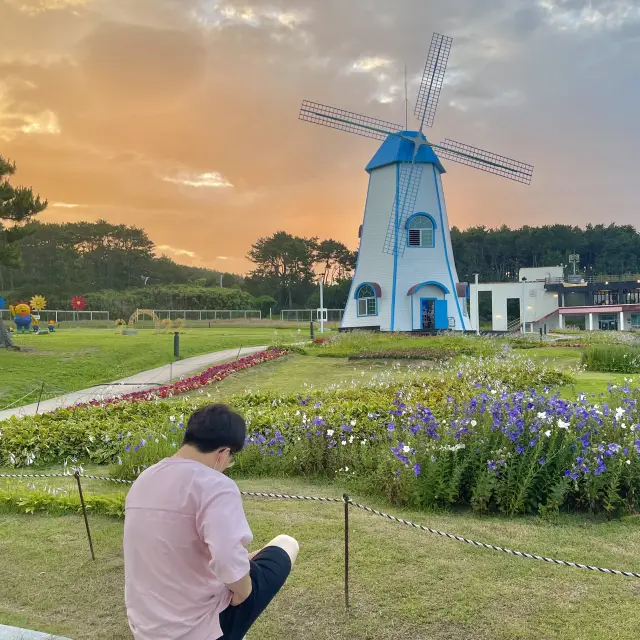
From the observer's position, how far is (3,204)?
19547mm

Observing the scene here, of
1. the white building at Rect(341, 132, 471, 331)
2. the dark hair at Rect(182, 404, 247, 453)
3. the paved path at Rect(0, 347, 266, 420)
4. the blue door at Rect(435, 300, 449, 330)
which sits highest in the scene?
the white building at Rect(341, 132, 471, 331)

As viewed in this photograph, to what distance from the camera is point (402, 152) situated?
2700cm

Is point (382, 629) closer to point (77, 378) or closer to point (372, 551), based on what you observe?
point (372, 551)

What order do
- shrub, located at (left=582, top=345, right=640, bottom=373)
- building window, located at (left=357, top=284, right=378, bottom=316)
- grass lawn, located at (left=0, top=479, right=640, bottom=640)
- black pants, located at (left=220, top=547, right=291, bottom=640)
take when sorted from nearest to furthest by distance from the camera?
black pants, located at (left=220, top=547, right=291, bottom=640), grass lawn, located at (left=0, top=479, right=640, bottom=640), shrub, located at (left=582, top=345, right=640, bottom=373), building window, located at (left=357, top=284, right=378, bottom=316)

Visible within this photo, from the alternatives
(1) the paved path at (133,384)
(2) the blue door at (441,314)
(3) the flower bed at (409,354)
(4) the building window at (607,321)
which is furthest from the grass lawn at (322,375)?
(4) the building window at (607,321)

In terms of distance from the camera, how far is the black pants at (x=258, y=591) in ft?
8.25

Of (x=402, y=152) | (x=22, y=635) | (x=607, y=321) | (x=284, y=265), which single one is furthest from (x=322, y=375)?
(x=284, y=265)

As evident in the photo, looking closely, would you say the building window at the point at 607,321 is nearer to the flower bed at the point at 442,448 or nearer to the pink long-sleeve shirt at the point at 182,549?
the flower bed at the point at 442,448

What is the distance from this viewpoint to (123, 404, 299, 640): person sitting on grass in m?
2.25

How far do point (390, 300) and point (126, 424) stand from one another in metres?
20.1

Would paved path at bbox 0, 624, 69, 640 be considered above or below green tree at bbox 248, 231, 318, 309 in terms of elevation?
below

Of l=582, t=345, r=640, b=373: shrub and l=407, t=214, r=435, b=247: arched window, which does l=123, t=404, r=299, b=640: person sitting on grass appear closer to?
l=582, t=345, r=640, b=373: shrub

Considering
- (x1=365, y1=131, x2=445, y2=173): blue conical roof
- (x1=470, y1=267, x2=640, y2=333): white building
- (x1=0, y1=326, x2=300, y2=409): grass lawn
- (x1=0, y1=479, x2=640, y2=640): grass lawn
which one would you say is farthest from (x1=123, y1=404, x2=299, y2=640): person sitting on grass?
(x1=470, y1=267, x2=640, y2=333): white building

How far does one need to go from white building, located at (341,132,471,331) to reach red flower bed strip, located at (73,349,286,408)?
10697 millimetres
